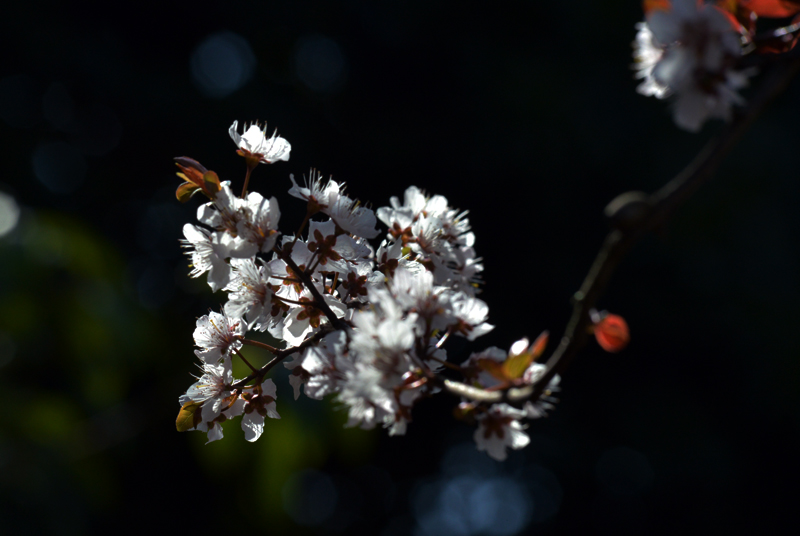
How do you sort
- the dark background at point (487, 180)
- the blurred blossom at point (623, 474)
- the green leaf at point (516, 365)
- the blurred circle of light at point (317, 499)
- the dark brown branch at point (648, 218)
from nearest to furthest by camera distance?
the dark brown branch at point (648, 218)
the green leaf at point (516, 365)
the dark background at point (487, 180)
the blurred blossom at point (623, 474)
the blurred circle of light at point (317, 499)

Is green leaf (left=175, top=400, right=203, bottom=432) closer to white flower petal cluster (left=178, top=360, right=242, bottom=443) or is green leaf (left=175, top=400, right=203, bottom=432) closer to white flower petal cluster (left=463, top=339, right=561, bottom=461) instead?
white flower petal cluster (left=178, top=360, right=242, bottom=443)

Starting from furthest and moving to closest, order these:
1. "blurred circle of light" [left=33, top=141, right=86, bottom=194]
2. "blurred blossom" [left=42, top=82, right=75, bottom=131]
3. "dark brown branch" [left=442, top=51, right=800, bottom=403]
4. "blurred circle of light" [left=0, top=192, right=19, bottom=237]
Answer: "blurred blossom" [left=42, top=82, right=75, bottom=131], "blurred circle of light" [left=33, top=141, right=86, bottom=194], "blurred circle of light" [left=0, top=192, right=19, bottom=237], "dark brown branch" [left=442, top=51, right=800, bottom=403]

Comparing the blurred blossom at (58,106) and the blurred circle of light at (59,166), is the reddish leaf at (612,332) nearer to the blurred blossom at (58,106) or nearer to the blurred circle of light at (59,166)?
the blurred circle of light at (59,166)

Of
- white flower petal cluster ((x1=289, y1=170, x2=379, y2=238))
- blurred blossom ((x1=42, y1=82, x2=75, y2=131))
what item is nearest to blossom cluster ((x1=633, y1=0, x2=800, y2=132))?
white flower petal cluster ((x1=289, y1=170, x2=379, y2=238))

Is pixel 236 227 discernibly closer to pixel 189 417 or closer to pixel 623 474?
pixel 189 417

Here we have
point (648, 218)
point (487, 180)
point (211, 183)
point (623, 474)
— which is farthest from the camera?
point (623, 474)

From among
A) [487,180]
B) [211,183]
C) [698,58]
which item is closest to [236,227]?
[211,183]

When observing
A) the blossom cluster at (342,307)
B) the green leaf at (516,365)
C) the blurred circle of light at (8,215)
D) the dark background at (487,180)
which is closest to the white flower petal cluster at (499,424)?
the blossom cluster at (342,307)
